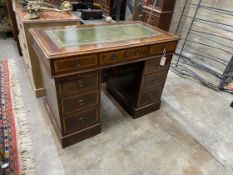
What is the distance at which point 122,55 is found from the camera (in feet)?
4.35

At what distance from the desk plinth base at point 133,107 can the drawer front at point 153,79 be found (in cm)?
27

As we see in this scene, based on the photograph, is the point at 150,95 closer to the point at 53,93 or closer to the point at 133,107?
the point at 133,107

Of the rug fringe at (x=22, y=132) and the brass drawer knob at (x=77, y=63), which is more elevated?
the brass drawer knob at (x=77, y=63)

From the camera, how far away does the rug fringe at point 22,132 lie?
1327mm

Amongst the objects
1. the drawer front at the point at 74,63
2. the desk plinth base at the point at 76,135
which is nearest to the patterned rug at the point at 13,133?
the desk plinth base at the point at 76,135

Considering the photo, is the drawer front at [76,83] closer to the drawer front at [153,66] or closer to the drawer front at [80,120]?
the drawer front at [80,120]

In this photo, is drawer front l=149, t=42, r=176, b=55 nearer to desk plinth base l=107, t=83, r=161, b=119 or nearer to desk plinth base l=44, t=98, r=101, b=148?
desk plinth base l=107, t=83, r=161, b=119

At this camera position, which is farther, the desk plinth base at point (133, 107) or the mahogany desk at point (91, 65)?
the desk plinth base at point (133, 107)

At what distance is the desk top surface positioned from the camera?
1.14 meters

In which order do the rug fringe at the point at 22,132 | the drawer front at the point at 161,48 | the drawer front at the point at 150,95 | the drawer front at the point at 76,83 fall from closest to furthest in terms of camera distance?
the drawer front at the point at 76,83, the rug fringe at the point at 22,132, the drawer front at the point at 161,48, the drawer front at the point at 150,95

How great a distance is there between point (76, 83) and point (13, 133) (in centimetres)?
83

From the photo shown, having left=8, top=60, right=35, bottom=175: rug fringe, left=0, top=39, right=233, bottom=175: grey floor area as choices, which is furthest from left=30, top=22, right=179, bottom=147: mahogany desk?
left=8, top=60, right=35, bottom=175: rug fringe

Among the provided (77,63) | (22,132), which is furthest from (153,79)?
(22,132)

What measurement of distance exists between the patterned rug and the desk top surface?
857 mm
